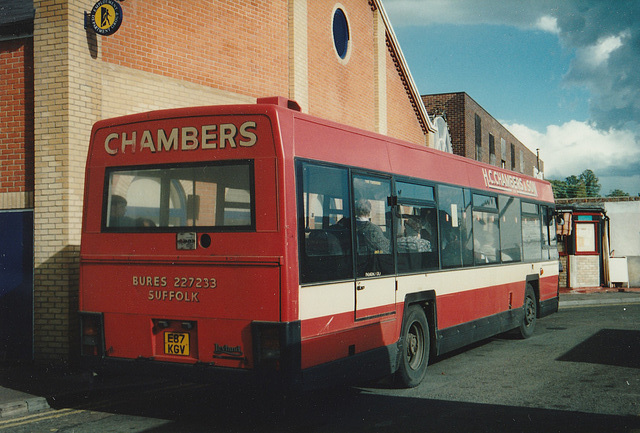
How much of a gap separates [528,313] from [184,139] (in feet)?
29.1

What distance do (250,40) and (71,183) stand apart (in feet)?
19.0

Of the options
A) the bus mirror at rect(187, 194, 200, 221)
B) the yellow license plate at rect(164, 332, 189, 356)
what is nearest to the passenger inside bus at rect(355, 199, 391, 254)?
the bus mirror at rect(187, 194, 200, 221)

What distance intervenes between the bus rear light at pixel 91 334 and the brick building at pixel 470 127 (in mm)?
27109

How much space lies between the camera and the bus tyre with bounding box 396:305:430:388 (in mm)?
8219

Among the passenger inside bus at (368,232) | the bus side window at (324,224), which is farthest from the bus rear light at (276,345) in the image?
the passenger inside bus at (368,232)

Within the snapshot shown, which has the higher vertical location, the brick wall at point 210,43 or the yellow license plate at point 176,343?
the brick wall at point 210,43

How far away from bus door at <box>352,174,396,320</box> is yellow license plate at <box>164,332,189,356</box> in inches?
71.4

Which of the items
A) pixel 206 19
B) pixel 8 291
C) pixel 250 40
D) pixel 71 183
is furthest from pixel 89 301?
pixel 250 40

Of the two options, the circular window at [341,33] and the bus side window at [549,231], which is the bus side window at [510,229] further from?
the circular window at [341,33]

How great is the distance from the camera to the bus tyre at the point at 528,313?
12.8 metres

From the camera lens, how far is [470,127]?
3478 centimetres

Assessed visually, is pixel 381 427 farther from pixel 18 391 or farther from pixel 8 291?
pixel 8 291

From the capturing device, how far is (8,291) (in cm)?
1009

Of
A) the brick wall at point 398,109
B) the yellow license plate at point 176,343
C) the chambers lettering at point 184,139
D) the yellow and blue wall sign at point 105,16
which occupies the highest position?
the brick wall at point 398,109
